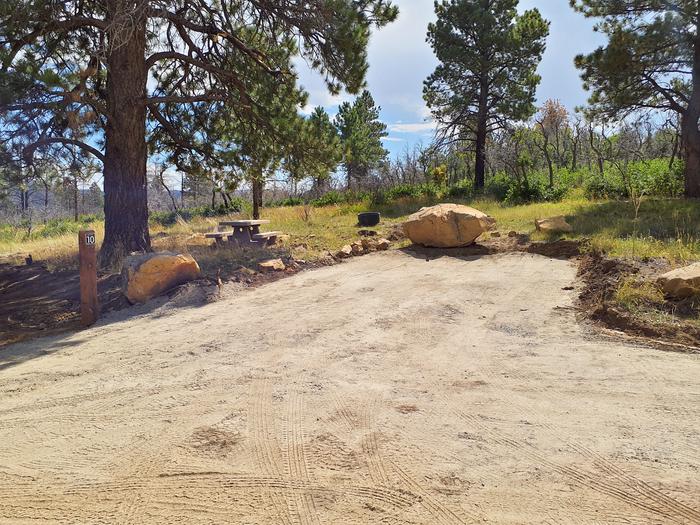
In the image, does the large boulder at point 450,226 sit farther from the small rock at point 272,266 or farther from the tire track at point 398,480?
the tire track at point 398,480

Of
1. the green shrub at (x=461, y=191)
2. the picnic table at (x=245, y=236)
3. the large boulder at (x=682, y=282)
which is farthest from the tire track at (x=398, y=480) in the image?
the green shrub at (x=461, y=191)

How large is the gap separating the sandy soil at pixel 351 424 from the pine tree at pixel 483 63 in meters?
Answer: 16.0

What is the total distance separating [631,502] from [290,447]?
1.88 meters

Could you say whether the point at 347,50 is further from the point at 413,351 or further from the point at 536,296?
the point at 413,351

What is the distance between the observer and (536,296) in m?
6.70

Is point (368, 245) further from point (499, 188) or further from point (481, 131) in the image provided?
point (481, 131)

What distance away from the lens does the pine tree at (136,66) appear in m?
7.76

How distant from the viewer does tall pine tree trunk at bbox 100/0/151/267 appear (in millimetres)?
9508

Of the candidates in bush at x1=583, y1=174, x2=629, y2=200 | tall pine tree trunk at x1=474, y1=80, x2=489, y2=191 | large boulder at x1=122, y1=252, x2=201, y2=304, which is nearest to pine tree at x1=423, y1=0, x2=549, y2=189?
tall pine tree trunk at x1=474, y1=80, x2=489, y2=191

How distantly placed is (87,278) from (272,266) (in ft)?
10.1

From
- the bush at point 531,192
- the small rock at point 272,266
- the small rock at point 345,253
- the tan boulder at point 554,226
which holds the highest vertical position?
the bush at point 531,192

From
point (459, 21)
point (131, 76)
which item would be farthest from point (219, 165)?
point (459, 21)

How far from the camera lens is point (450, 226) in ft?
33.4

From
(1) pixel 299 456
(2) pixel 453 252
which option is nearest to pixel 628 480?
(1) pixel 299 456
